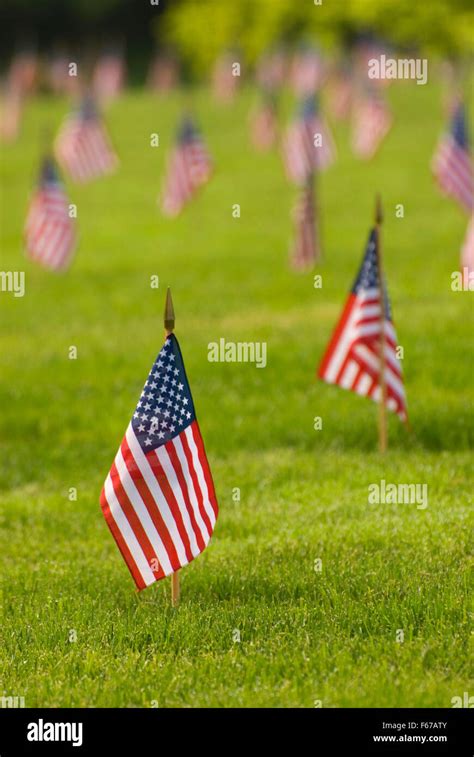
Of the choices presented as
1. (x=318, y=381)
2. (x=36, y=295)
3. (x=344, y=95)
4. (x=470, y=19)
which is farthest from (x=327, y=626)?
(x=470, y=19)

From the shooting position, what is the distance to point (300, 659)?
27.5ft

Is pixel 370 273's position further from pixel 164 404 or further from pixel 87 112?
pixel 87 112

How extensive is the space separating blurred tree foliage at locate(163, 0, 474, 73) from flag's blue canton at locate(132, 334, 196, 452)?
165 feet

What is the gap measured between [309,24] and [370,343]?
191ft

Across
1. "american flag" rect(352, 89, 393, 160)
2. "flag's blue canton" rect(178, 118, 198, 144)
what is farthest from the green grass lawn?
"american flag" rect(352, 89, 393, 160)

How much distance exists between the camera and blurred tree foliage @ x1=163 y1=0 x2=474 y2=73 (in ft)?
192

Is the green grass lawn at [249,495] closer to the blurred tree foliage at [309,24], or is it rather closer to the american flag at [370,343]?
the american flag at [370,343]

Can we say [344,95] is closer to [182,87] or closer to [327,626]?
[182,87]

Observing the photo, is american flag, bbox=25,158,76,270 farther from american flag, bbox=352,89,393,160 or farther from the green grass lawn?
american flag, bbox=352,89,393,160

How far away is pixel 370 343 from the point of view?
1279 centimetres

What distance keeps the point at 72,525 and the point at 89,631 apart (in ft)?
9.38

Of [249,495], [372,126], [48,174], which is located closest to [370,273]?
[249,495]

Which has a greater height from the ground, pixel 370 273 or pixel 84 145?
pixel 84 145

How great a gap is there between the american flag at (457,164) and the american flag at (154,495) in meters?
16.6
